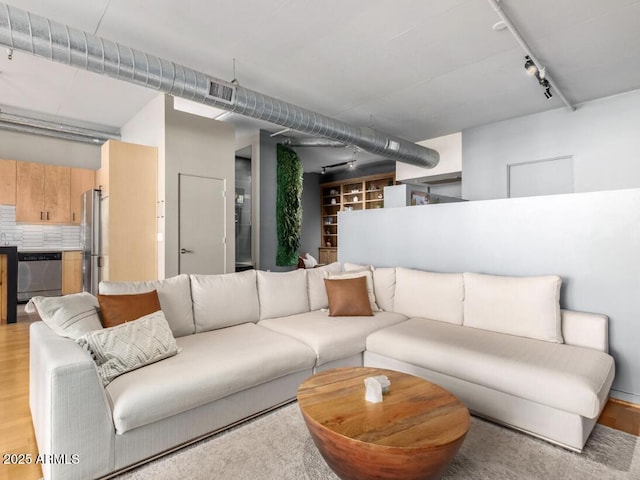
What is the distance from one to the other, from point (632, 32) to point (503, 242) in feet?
7.60

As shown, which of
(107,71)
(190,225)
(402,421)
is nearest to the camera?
(402,421)

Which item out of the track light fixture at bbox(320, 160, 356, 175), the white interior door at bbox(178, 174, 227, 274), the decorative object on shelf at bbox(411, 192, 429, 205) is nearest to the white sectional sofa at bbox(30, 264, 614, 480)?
the decorative object on shelf at bbox(411, 192, 429, 205)

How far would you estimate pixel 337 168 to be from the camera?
941cm

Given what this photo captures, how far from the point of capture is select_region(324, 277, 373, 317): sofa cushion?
130 inches

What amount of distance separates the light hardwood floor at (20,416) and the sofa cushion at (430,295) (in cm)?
118

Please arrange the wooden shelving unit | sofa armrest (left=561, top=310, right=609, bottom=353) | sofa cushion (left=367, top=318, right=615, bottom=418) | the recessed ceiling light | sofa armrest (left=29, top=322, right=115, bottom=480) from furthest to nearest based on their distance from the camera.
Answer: the wooden shelving unit < the recessed ceiling light < sofa armrest (left=561, top=310, right=609, bottom=353) < sofa cushion (left=367, top=318, right=615, bottom=418) < sofa armrest (left=29, top=322, right=115, bottom=480)

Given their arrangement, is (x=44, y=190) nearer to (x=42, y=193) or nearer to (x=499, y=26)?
(x=42, y=193)

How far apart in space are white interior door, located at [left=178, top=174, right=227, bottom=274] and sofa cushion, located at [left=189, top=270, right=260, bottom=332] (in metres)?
2.09

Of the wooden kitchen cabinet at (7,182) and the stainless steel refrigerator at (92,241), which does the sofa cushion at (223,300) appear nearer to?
the stainless steel refrigerator at (92,241)

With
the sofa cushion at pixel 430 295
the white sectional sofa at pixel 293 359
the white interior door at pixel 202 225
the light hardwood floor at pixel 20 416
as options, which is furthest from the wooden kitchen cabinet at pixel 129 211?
the sofa cushion at pixel 430 295

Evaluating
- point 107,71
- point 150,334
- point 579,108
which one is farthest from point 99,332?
point 579,108

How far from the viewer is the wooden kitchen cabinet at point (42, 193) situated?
5.63 m

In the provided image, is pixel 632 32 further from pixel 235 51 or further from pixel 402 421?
pixel 402 421

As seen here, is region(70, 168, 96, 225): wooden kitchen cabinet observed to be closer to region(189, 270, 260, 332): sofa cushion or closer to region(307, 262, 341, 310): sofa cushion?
region(189, 270, 260, 332): sofa cushion
